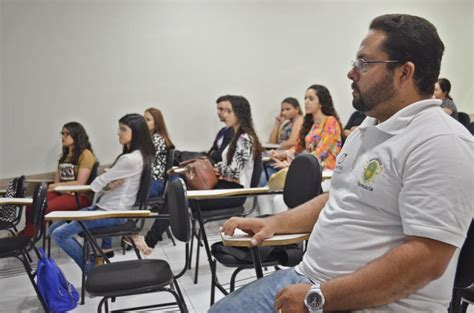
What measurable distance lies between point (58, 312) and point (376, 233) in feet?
6.93

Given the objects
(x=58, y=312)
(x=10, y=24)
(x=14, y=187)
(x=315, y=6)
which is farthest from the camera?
(x=315, y=6)

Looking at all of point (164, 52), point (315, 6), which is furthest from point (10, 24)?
point (315, 6)

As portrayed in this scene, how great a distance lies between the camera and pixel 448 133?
1186 mm

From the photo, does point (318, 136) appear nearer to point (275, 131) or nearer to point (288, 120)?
point (288, 120)

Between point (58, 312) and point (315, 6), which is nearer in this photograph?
point (58, 312)

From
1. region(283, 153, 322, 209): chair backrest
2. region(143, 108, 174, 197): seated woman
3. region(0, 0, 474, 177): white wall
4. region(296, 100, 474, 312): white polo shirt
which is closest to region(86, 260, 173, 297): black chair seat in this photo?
region(283, 153, 322, 209): chair backrest

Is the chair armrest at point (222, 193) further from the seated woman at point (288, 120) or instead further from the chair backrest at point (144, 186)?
the seated woman at point (288, 120)

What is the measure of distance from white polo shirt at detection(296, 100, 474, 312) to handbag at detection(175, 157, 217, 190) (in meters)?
2.36

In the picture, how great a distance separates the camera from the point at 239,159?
3.86 metres

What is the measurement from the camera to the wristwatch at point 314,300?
4.04ft

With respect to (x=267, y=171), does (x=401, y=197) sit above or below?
above

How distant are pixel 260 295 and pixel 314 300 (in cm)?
28

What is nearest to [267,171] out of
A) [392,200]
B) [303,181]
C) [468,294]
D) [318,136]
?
[318,136]

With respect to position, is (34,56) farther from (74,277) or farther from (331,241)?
(331,241)
